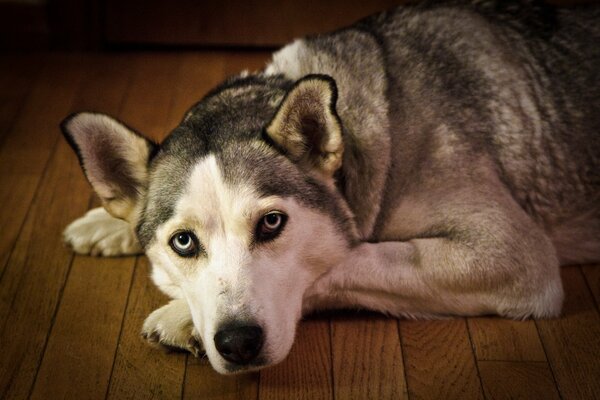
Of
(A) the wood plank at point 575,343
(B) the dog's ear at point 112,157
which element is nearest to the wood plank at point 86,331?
(B) the dog's ear at point 112,157

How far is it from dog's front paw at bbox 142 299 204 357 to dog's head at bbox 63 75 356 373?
0.11 m

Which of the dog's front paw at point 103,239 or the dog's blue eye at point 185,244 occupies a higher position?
the dog's blue eye at point 185,244

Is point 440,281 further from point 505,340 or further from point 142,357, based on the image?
point 142,357

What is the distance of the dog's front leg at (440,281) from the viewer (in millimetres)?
2555

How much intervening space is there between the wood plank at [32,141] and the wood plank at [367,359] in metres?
1.37

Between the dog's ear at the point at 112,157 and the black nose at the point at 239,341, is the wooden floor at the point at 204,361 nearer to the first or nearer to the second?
the black nose at the point at 239,341

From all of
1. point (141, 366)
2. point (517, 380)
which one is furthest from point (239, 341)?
point (517, 380)

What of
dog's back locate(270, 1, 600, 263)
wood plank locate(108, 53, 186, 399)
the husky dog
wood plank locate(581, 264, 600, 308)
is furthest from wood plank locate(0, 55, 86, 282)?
wood plank locate(581, 264, 600, 308)

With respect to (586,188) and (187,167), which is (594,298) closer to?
(586,188)

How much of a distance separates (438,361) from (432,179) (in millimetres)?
667

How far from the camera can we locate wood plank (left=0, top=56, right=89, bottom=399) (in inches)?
103

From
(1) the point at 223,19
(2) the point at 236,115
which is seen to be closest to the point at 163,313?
(2) the point at 236,115

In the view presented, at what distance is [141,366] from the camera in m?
2.54

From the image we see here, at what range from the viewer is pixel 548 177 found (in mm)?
2881
